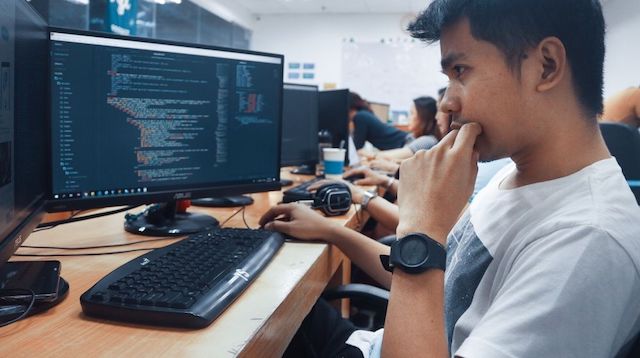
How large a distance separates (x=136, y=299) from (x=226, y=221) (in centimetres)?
58

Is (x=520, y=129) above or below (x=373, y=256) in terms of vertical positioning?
above

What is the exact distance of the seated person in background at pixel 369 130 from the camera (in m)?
3.78

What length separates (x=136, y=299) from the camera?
60 centimetres

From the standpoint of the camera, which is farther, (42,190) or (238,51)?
(238,51)

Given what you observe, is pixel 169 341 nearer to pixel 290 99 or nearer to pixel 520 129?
pixel 520 129

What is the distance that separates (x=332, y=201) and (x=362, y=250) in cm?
22

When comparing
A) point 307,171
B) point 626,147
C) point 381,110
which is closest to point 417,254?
point 626,147

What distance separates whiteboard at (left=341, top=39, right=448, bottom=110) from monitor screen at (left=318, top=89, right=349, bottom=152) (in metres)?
4.79

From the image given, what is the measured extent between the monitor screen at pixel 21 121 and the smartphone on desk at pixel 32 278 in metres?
0.05

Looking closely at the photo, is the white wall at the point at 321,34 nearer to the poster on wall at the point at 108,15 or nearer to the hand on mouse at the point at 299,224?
the poster on wall at the point at 108,15

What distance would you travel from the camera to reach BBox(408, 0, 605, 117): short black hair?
0.65 meters

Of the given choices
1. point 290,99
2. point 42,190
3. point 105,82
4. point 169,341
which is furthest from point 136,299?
point 290,99

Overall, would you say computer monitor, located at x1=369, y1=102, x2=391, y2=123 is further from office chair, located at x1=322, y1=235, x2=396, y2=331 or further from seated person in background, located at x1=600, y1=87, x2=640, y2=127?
office chair, located at x1=322, y1=235, x2=396, y2=331

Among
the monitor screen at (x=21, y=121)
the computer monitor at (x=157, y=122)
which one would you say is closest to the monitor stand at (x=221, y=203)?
the computer monitor at (x=157, y=122)
